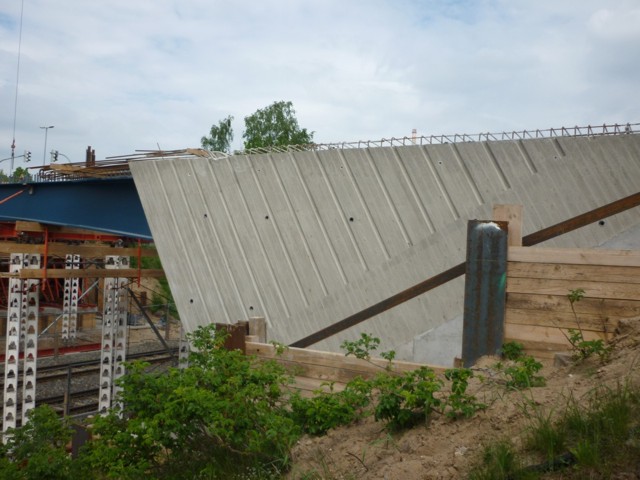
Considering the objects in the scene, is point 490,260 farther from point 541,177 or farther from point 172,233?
point 172,233

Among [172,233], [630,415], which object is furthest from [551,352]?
[172,233]

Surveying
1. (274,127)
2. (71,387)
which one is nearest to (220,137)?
(274,127)

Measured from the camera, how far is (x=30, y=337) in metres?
14.9

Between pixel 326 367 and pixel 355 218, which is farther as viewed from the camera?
pixel 355 218

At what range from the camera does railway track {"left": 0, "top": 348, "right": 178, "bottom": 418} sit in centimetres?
1641

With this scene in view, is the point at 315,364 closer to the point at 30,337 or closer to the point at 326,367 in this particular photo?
the point at 326,367

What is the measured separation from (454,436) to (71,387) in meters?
17.4

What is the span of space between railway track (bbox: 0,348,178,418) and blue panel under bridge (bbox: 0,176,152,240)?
354 centimetres

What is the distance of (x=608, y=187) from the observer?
285 inches

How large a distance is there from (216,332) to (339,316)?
2.55m

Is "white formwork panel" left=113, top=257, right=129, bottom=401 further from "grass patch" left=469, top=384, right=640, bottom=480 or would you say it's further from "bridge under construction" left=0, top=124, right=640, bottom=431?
"grass patch" left=469, top=384, right=640, bottom=480

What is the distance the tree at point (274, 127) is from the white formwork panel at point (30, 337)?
78.7 ft

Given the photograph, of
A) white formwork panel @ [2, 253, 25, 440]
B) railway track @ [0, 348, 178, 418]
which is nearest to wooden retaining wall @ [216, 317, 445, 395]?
railway track @ [0, 348, 178, 418]

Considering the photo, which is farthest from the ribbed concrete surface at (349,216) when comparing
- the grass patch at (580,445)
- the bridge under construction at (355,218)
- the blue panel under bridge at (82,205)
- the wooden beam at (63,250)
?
the wooden beam at (63,250)
